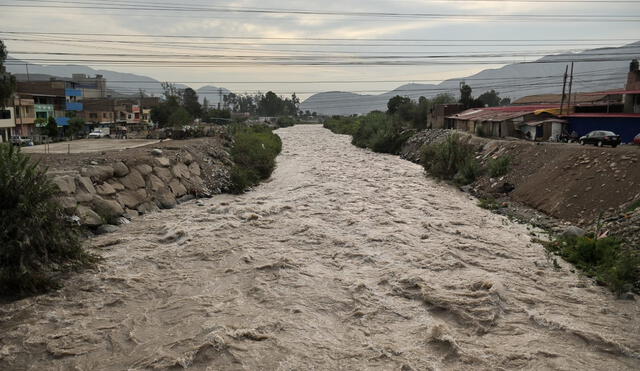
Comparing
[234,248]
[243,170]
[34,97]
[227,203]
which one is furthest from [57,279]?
[34,97]

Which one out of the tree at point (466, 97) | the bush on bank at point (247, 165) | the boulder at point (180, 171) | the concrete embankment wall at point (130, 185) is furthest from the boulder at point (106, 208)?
the tree at point (466, 97)

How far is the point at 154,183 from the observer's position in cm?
1783

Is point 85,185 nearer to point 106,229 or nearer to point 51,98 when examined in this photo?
point 106,229

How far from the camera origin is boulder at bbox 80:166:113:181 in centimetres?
1497

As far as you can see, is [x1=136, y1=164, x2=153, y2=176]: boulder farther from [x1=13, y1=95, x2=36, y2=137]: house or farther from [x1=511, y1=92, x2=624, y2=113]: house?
[x1=13, y1=95, x2=36, y2=137]: house

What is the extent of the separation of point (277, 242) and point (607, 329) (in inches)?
319

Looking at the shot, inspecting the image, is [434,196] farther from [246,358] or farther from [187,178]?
[246,358]

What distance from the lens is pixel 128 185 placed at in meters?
16.5

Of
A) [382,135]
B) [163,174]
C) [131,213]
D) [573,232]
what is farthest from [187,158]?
[382,135]

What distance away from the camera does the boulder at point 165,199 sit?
1727 centimetres

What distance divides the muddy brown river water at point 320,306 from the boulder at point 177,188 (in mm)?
3360

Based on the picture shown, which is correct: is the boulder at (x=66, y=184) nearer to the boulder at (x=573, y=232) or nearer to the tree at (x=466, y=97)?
the boulder at (x=573, y=232)

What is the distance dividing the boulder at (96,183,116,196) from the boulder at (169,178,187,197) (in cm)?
313

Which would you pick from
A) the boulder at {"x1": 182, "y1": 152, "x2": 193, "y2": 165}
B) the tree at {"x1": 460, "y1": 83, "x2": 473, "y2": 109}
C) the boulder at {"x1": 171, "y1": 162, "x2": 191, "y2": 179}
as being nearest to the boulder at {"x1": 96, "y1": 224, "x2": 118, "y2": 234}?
the boulder at {"x1": 171, "y1": 162, "x2": 191, "y2": 179}
